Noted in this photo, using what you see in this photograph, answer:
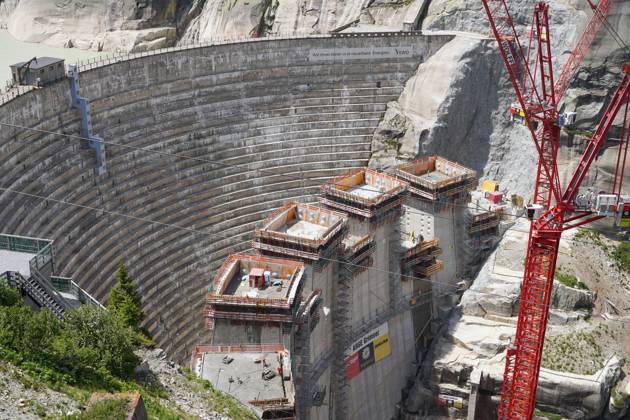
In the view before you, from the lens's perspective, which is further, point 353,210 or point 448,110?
point 448,110

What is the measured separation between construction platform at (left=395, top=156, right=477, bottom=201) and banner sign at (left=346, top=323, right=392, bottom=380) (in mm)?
12257

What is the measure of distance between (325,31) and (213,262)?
3714 cm

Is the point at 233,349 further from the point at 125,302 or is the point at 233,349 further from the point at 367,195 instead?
the point at 367,195

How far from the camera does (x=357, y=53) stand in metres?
87.4

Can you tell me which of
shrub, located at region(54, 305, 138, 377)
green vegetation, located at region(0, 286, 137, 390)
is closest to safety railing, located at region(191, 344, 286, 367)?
green vegetation, located at region(0, 286, 137, 390)

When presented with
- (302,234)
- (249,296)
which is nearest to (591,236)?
(302,234)

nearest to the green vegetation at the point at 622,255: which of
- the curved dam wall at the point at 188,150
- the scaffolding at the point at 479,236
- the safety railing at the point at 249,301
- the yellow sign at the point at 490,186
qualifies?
the scaffolding at the point at 479,236

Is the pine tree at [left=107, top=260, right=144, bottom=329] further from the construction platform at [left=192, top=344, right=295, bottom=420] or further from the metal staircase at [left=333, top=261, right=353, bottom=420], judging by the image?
the metal staircase at [left=333, top=261, right=353, bottom=420]

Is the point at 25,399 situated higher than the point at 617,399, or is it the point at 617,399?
the point at 25,399

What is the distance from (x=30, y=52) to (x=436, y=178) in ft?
173

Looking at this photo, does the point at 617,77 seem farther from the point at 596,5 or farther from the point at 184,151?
the point at 184,151

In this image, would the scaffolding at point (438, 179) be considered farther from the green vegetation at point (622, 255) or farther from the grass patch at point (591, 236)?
the green vegetation at point (622, 255)

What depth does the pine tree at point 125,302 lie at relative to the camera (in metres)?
54.5

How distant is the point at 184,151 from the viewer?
75.1 m
